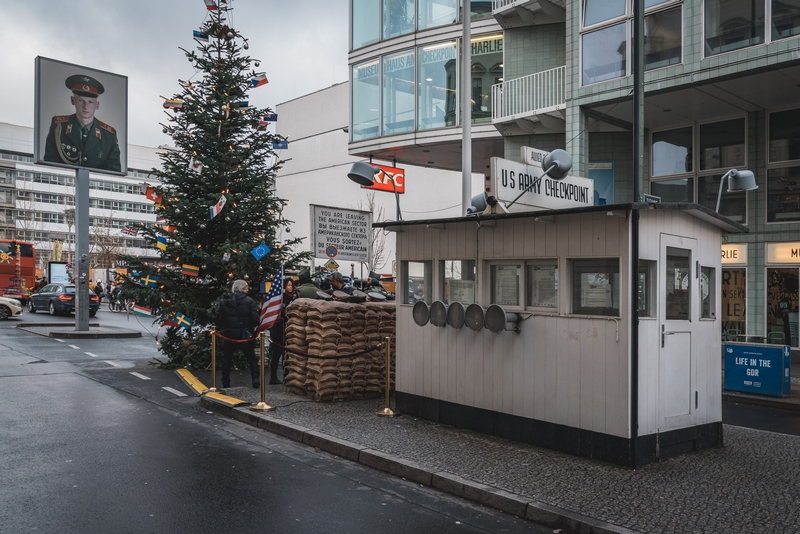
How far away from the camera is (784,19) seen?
589 inches

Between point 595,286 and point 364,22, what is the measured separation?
74.0ft

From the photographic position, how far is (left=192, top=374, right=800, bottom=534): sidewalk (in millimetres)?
5426

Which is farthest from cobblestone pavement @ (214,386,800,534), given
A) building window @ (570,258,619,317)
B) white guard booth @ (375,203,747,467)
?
building window @ (570,258,619,317)

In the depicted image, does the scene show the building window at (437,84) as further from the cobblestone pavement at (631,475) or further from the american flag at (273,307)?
the cobblestone pavement at (631,475)

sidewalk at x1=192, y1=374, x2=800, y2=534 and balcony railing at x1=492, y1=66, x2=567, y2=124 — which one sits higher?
balcony railing at x1=492, y1=66, x2=567, y2=124

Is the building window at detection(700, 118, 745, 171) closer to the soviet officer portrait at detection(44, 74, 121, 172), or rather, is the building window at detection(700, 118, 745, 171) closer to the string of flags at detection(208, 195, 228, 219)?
the string of flags at detection(208, 195, 228, 219)

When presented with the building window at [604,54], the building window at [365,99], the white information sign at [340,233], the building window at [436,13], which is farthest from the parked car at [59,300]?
the building window at [604,54]

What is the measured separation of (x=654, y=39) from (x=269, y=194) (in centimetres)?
1077

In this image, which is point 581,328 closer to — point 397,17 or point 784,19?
point 784,19

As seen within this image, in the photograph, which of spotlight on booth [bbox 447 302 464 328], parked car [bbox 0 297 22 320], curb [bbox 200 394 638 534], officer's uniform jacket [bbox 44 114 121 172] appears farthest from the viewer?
parked car [bbox 0 297 22 320]

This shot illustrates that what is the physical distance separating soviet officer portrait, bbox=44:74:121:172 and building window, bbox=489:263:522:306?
702 inches

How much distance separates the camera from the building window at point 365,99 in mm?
26188

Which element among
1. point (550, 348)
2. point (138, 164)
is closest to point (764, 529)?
point (550, 348)

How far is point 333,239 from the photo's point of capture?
12.7m
